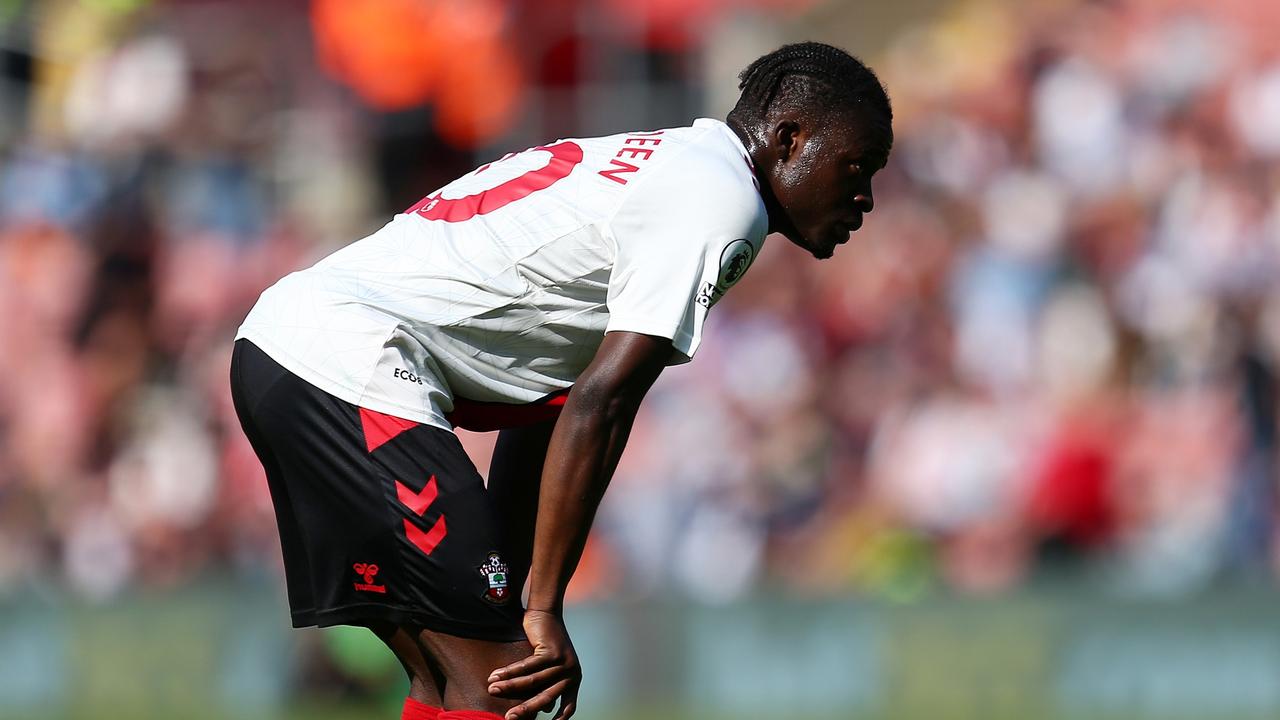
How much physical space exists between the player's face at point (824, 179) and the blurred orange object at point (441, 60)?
873cm

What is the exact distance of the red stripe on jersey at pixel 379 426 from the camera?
→ 4582mm

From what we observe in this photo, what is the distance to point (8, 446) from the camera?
14023 mm

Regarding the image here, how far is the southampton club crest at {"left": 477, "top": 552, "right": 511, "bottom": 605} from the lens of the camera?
4535mm

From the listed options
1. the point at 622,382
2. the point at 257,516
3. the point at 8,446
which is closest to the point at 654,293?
the point at 622,382

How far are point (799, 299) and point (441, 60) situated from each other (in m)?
3.05

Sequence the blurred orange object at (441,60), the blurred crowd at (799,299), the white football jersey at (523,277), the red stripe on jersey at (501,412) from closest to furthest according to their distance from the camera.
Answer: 1. the white football jersey at (523,277)
2. the red stripe on jersey at (501,412)
3. the blurred crowd at (799,299)
4. the blurred orange object at (441,60)

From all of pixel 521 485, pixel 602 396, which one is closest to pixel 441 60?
pixel 521 485

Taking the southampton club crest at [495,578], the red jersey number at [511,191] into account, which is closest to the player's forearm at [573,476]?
the southampton club crest at [495,578]

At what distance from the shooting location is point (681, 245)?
4379 millimetres

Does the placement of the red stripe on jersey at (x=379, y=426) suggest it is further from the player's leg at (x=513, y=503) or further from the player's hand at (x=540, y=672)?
the player's hand at (x=540, y=672)

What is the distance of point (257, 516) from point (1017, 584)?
5.22 meters

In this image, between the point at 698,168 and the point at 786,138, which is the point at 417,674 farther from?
the point at 786,138

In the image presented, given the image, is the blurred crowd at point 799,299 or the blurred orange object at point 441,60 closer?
the blurred crowd at point 799,299

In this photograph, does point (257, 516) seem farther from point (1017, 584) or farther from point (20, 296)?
point (1017, 584)
